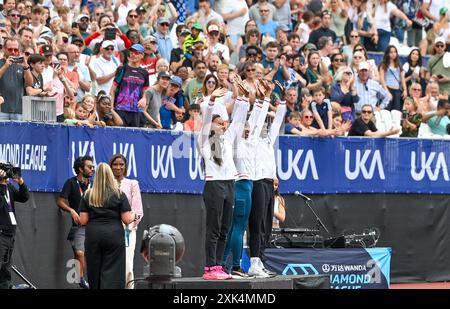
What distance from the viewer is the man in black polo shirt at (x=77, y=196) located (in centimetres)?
1864

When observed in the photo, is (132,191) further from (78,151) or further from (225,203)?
(225,203)

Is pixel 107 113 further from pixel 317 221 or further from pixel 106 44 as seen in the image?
pixel 317 221

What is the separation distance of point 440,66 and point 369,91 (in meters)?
2.73

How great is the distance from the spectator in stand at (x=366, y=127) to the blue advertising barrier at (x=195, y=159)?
0.19m

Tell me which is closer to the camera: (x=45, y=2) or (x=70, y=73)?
(x=70, y=73)

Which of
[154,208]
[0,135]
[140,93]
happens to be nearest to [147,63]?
[140,93]

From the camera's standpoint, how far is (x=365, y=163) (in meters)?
23.3

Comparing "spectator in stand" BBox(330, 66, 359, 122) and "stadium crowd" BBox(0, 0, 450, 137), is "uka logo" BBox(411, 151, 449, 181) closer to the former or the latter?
"stadium crowd" BBox(0, 0, 450, 137)

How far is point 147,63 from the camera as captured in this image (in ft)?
76.4

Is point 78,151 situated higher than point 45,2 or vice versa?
point 45,2

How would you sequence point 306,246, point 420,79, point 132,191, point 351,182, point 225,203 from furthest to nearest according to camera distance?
point 420,79, point 351,182, point 306,246, point 132,191, point 225,203

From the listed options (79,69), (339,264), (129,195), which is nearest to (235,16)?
(79,69)

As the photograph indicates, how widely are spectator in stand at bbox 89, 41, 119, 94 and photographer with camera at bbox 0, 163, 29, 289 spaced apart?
5.25 m
